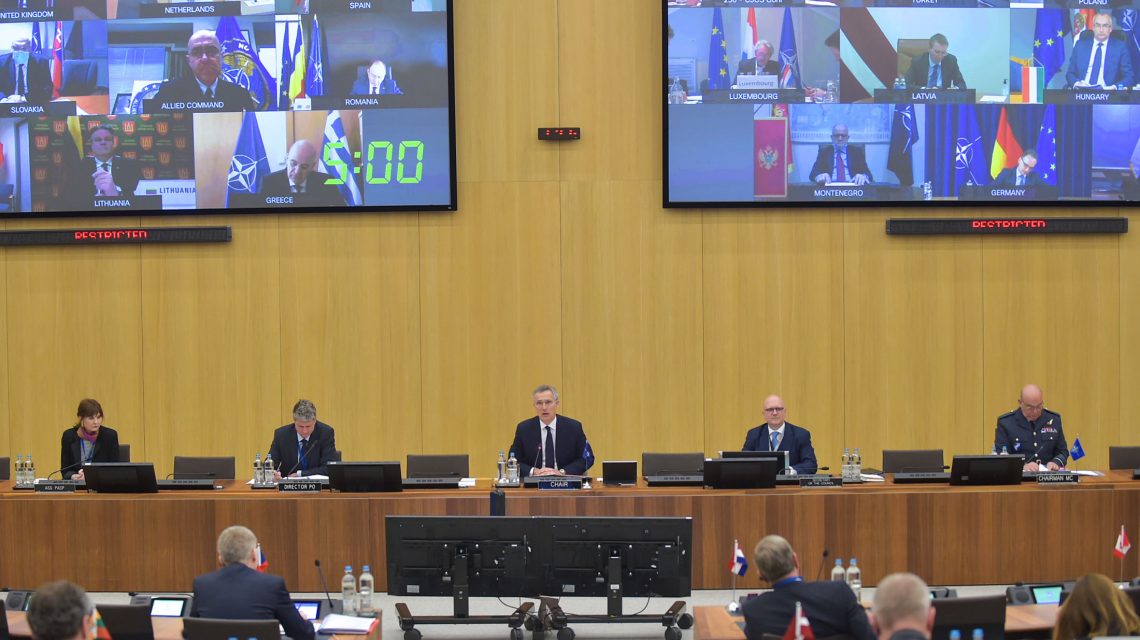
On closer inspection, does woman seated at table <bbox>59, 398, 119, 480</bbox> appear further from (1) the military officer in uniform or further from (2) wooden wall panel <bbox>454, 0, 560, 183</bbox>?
(1) the military officer in uniform

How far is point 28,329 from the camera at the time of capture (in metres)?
9.62

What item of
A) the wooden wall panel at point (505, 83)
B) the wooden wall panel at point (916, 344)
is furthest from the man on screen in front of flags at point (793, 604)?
the wooden wall panel at point (505, 83)

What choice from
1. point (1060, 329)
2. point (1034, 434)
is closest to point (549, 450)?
point (1034, 434)

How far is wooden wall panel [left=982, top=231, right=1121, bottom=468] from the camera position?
954 cm

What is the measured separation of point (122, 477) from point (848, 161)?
234 inches

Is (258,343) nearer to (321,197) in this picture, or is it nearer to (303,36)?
(321,197)

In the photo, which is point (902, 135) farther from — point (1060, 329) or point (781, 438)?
point (781, 438)

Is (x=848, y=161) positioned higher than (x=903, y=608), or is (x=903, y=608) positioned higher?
(x=848, y=161)

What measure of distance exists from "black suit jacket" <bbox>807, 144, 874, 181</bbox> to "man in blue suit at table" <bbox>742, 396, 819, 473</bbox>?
92.9 inches

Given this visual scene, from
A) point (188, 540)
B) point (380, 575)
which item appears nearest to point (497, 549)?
point (380, 575)

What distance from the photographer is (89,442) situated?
795 centimetres

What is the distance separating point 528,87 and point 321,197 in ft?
6.35

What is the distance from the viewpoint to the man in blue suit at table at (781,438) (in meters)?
7.76

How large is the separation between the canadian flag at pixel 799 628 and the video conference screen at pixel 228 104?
5897mm
